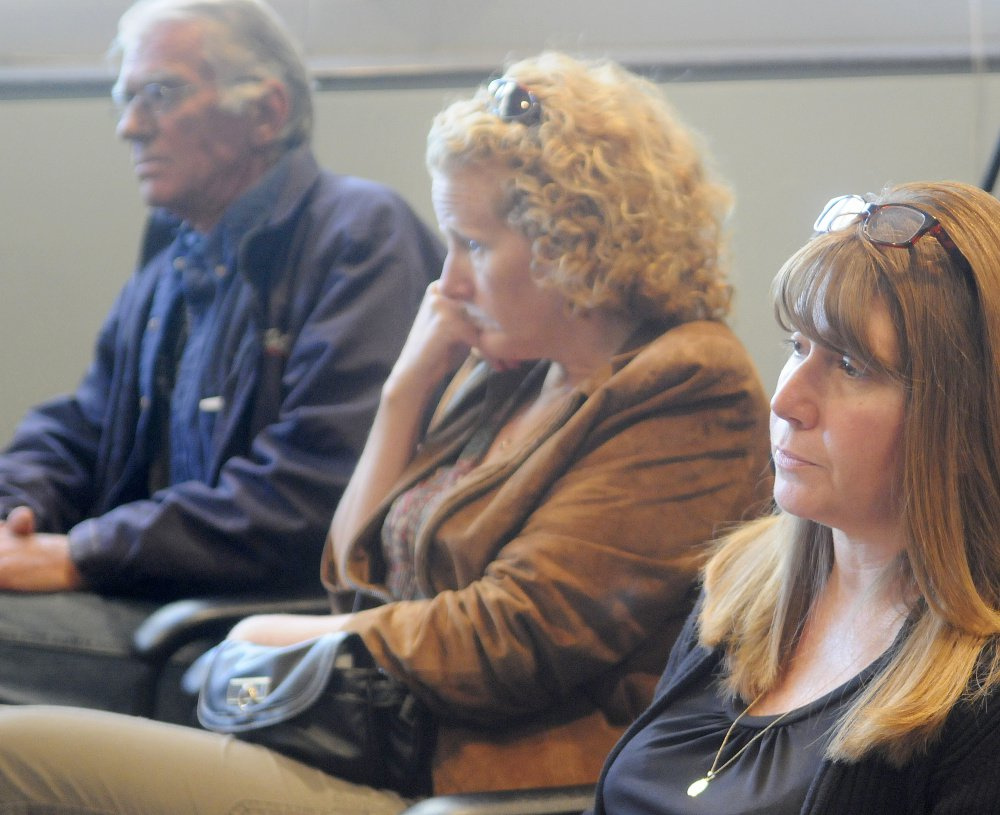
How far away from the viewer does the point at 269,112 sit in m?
2.24

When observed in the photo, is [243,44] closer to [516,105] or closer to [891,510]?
[516,105]

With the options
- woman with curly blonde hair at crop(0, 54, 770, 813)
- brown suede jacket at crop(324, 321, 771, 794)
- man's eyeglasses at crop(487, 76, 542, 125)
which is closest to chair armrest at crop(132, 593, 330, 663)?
woman with curly blonde hair at crop(0, 54, 770, 813)

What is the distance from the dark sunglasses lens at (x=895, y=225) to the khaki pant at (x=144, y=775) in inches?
35.6

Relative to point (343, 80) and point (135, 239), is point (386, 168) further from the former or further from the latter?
point (135, 239)

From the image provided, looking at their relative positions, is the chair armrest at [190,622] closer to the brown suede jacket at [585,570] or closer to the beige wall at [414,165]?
the brown suede jacket at [585,570]

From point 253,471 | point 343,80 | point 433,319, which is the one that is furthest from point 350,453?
point 343,80

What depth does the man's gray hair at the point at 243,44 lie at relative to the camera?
2217mm

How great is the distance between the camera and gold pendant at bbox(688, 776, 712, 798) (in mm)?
1099

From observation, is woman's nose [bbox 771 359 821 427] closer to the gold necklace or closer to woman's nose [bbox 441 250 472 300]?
the gold necklace

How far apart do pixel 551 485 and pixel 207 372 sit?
86 centimetres

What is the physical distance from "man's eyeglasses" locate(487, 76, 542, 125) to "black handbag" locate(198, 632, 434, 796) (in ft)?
2.26

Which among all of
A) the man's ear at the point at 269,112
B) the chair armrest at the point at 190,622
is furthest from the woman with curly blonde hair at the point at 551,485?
the man's ear at the point at 269,112

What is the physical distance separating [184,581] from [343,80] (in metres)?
1.08

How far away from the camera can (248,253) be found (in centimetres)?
209
